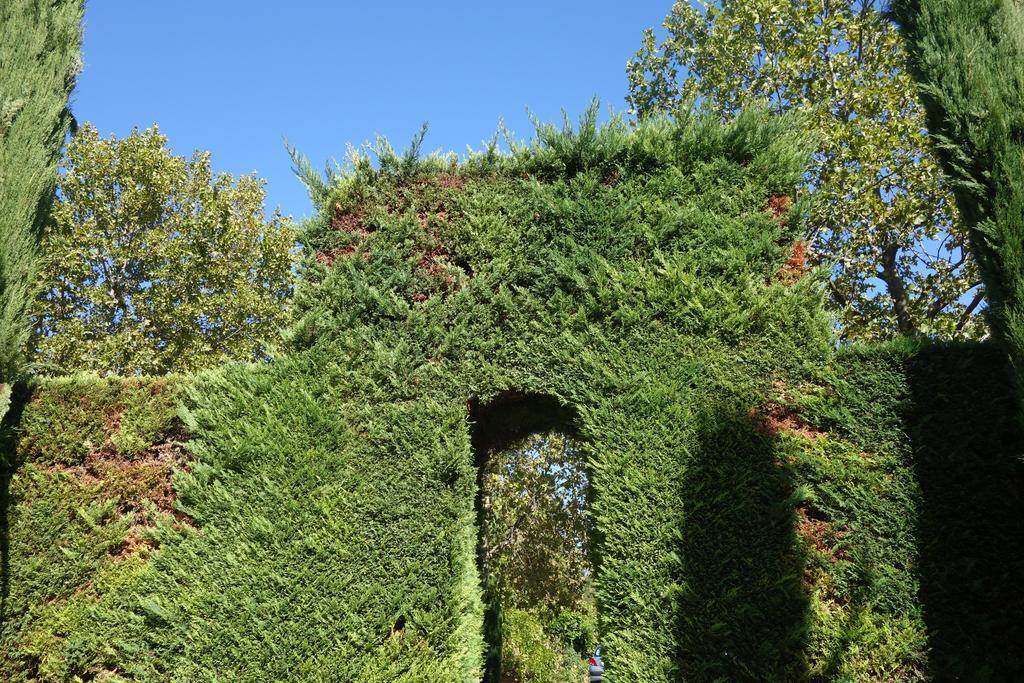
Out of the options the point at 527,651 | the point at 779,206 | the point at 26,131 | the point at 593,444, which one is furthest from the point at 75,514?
the point at 527,651

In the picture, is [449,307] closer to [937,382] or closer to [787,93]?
[937,382]

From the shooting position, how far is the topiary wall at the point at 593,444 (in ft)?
15.7

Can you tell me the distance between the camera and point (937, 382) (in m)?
5.10

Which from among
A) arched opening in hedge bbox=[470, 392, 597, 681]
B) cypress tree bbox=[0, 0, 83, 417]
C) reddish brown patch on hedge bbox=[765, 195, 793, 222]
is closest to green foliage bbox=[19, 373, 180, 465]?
cypress tree bbox=[0, 0, 83, 417]

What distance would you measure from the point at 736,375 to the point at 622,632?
239 centimetres

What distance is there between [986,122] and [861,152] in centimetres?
684

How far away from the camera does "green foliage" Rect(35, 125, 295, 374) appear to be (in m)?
15.8

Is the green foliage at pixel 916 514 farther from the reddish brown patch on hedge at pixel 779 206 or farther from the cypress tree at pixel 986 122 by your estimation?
the reddish brown patch on hedge at pixel 779 206

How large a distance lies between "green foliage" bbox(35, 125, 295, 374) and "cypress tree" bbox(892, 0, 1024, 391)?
621 inches

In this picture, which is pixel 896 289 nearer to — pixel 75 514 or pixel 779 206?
pixel 779 206

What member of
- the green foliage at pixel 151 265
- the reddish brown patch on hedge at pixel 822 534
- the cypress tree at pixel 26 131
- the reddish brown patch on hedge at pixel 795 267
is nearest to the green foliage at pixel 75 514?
the cypress tree at pixel 26 131

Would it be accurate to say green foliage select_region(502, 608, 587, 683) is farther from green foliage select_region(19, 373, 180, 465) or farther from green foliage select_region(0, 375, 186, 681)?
green foliage select_region(19, 373, 180, 465)

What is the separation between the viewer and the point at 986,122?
5.00 meters

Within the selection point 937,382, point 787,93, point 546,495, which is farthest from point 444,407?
point 787,93
